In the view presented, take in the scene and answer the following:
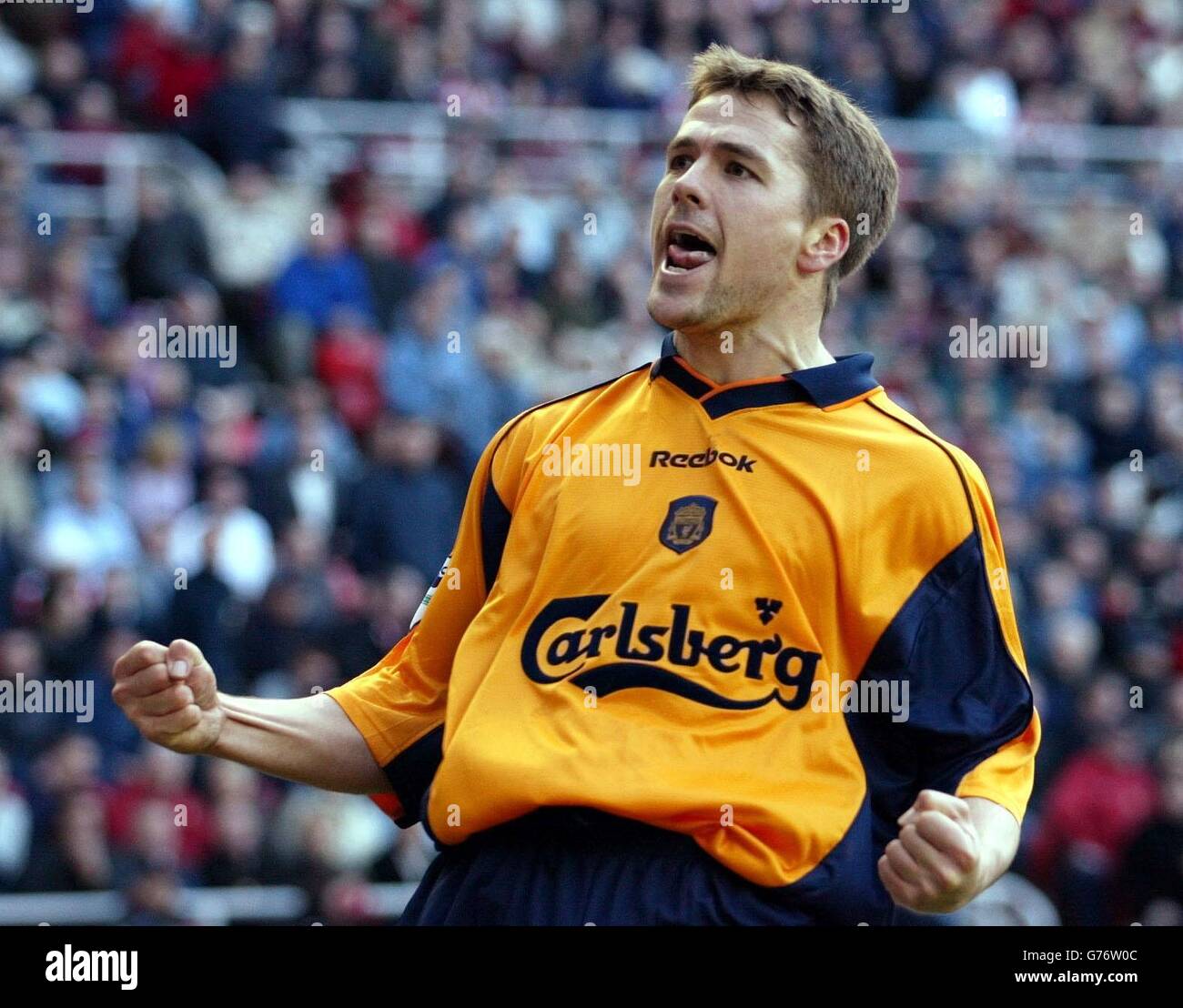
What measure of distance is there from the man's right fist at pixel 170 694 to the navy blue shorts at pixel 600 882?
0.56 m

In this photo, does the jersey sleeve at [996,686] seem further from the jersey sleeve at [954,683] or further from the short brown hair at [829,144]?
the short brown hair at [829,144]

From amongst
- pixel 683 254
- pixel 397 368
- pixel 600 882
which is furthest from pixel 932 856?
pixel 397 368

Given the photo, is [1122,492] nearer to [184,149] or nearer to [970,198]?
[970,198]

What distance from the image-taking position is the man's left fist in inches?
130

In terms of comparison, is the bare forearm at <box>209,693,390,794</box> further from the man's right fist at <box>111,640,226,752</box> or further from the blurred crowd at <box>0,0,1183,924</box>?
the blurred crowd at <box>0,0,1183,924</box>

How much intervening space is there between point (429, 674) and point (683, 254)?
0.95 m

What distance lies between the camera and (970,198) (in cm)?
1328

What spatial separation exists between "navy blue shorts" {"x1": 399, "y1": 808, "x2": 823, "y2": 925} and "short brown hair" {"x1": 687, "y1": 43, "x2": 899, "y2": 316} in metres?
1.16

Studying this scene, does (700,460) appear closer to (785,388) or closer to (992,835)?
(785,388)

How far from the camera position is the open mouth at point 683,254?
3975 mm

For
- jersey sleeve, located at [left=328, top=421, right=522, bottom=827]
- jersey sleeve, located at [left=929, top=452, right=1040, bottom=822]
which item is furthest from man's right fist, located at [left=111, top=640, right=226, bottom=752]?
jersey sleeve, located at [left=929, top=452, right=1040, bottom=822]

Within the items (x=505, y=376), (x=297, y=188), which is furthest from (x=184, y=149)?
(x=505, y=376)

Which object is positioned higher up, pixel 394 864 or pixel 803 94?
pixel 803 94
